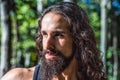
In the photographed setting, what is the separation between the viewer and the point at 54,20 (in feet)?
12.9

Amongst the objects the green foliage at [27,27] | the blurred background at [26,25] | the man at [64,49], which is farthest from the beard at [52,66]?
the green foliage at [27,27]

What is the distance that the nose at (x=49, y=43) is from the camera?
12.4ft

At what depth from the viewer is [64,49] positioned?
3945 millimetres

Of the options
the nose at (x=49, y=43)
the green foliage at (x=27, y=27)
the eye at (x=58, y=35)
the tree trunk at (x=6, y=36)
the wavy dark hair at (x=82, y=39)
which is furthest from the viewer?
the green foliage at (x=27, y=27)

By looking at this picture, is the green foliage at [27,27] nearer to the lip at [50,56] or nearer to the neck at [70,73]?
the neck at [70,73]

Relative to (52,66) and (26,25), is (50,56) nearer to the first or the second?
(52,66)

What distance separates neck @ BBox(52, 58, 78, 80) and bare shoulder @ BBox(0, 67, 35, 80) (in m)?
0.22

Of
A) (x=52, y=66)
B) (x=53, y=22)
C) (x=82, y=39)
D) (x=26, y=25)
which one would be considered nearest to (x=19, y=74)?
(x=52, y=66)

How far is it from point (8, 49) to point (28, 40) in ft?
61.7

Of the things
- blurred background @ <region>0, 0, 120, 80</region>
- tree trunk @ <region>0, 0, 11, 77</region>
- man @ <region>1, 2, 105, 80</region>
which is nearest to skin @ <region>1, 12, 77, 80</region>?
man @ <region>1, 2, 105, 80</region>

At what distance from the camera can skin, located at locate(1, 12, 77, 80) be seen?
3.83 m

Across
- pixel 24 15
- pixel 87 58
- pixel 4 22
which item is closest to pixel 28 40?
pixel 24 15

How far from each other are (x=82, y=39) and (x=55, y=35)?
0.42 meters

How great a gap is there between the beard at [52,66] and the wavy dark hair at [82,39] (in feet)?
0.67
